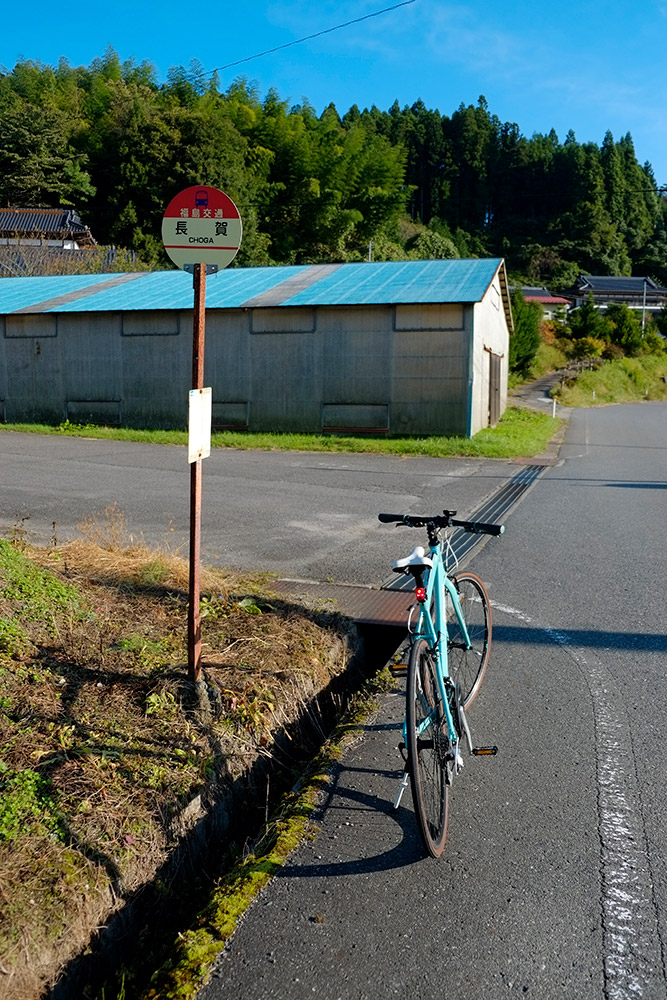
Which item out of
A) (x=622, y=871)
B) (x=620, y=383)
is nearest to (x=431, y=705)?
(x=622, y=871)

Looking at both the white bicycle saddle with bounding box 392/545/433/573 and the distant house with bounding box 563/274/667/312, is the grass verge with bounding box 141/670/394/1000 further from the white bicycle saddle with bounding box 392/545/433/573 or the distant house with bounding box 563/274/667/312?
the distant house with bounding box 563/274/667/312

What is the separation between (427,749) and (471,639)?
164 cm

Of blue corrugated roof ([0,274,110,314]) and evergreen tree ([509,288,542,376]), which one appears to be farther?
evergreen tree ([509,288,542,376])

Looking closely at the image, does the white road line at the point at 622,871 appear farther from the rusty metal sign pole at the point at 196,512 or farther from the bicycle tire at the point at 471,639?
the rusty metal sign pole at the point at 196,512

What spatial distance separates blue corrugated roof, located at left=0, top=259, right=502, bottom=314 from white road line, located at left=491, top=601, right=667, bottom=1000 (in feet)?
49.2

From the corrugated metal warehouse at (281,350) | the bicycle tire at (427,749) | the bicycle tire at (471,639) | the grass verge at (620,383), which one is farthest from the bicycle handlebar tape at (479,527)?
the grass verge at (620,383)

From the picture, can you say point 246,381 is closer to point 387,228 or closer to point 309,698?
point 309,698

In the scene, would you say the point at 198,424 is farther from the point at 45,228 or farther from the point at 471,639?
the point at 45,228

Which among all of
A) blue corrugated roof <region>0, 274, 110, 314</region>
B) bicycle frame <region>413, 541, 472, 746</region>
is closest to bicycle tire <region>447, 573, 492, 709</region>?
bicycle frame <region>413, 541, 472, 746</region>

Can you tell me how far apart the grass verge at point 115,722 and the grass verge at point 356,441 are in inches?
443

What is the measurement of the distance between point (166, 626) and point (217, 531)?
347 centimetres

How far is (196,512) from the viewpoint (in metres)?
A: 3.69

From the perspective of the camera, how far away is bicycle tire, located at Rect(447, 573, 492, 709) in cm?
403

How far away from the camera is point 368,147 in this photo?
59406 mm
